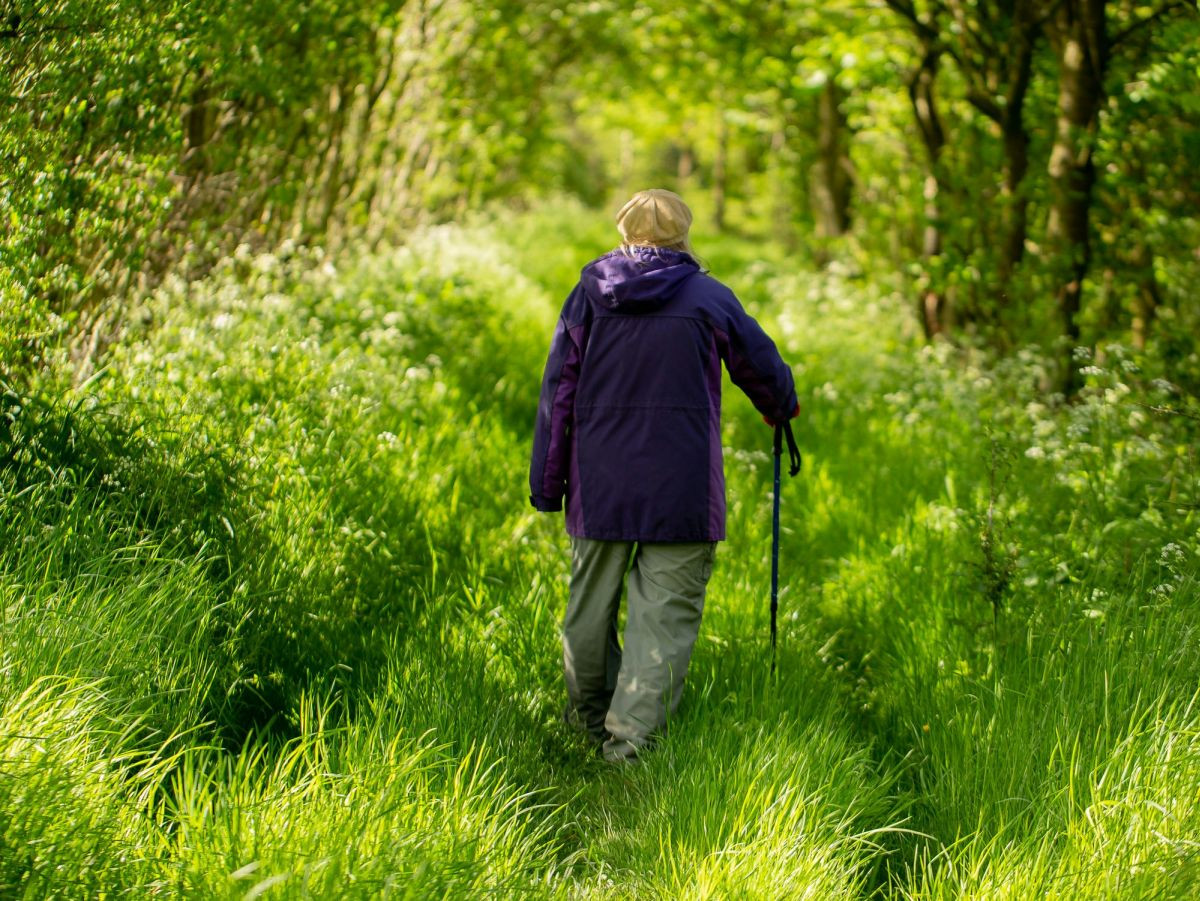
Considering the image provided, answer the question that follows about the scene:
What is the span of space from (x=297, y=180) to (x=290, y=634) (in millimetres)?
4784

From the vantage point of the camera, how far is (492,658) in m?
4.10

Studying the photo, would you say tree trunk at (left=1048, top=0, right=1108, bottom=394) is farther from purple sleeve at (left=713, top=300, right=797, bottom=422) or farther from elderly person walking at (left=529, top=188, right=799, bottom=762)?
elderly person walking at (left=529, top=188, right=799, bottom=762)

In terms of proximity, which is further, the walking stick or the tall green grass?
the walking stick

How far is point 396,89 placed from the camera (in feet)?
31.6

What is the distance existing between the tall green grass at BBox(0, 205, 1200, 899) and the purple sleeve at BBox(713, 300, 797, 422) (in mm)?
1010

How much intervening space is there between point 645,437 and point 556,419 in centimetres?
34

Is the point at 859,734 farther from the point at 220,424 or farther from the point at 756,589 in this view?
the point at 220,424

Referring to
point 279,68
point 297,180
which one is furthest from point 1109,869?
point 297,180

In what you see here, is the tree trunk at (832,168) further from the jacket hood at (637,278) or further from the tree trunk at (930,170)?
the jacket hood at (637,278)

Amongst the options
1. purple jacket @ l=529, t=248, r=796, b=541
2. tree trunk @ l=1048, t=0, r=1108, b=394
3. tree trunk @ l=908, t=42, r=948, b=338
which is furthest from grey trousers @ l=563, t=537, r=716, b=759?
tree trunk @ l=908, t=42, r=948, b=338

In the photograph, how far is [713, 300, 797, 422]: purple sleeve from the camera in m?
3.82

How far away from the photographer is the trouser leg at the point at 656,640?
379cm

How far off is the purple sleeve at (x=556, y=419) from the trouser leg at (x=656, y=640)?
39 cm

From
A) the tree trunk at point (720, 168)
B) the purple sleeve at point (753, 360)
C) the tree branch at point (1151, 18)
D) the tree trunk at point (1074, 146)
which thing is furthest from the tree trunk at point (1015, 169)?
the tree trunk at point (720, 168)
